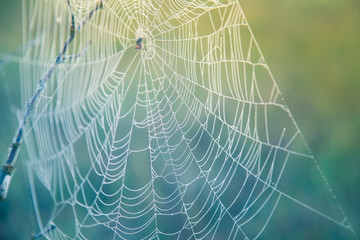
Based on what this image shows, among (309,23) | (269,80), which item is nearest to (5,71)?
(269,80)

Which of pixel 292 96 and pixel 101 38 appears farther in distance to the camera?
pixel 292 96

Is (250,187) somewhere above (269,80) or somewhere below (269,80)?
below

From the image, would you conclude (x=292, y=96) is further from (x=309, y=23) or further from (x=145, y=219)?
(x=145, y=219)

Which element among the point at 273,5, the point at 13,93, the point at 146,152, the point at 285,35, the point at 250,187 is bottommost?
the point at 250,187

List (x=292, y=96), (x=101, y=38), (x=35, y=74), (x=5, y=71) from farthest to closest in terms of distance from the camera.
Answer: (x=292, y=96), (x=5, y=71), (x=101, y=38), (x=35, y=74)

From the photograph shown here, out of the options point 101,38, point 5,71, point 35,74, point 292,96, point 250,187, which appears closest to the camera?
point 35,74

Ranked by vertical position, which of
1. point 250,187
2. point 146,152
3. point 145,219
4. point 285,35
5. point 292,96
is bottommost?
point 145,219

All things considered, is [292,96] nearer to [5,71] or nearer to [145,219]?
[145,219]

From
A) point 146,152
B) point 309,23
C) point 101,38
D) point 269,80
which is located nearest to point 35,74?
point 101,38

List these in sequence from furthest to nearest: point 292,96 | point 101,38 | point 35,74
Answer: point 292,96, point 101,38, point 35,74

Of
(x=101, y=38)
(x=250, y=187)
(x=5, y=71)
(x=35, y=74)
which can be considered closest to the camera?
(x=35, y=74)
